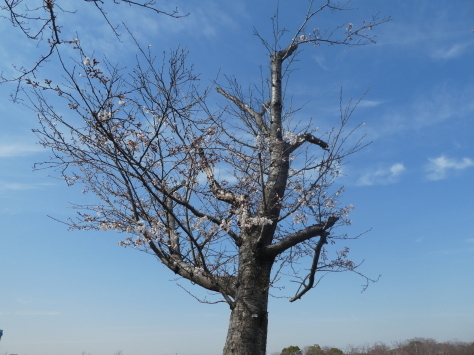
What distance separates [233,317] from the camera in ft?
15.7

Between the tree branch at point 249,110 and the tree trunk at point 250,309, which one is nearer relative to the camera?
the tree trunk at point 250,309

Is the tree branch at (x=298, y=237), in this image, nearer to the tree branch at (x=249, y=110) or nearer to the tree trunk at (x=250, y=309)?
the tree trunk at (x=250, y=309)

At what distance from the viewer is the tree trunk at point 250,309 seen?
4.55 meters

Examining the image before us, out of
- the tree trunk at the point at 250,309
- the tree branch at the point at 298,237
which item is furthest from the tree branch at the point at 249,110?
the tree trunk at the point at 250,309

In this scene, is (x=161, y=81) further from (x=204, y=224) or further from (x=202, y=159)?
(x=204, y=224)

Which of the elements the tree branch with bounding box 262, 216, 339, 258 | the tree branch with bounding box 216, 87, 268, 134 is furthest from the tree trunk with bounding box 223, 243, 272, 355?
the tree branch with bounding box 216, 87, 268, 134

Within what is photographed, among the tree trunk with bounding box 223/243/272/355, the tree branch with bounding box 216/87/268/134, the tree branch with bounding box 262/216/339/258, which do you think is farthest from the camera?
the tree branch with bounding box 216/87/268/134

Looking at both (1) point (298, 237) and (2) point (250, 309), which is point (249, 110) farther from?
(2) point (250, 309)

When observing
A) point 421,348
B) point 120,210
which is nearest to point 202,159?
point 120,210

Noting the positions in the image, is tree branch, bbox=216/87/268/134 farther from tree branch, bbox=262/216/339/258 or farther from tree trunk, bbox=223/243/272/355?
tree trunk, bbox=223/243/272/355

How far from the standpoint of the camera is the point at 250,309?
15.5 feet

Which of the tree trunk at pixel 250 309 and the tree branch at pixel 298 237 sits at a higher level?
the tree branch at pixel 298 237

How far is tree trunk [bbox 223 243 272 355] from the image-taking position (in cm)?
455

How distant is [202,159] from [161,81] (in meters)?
1.42
